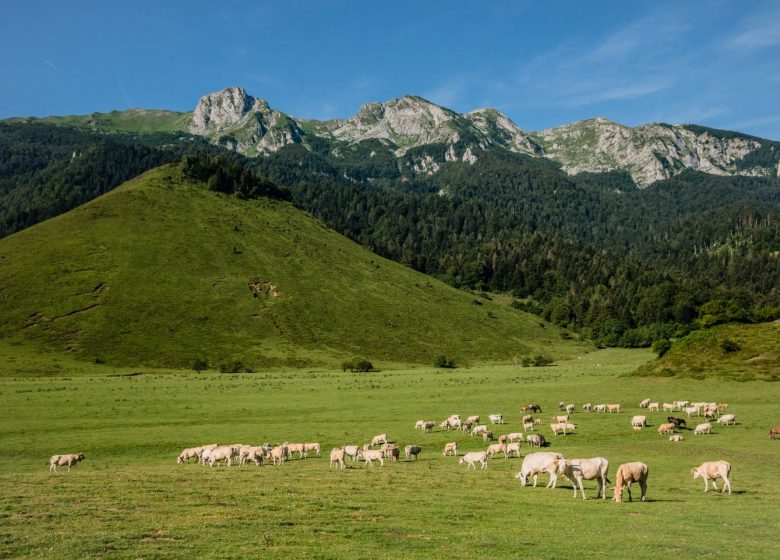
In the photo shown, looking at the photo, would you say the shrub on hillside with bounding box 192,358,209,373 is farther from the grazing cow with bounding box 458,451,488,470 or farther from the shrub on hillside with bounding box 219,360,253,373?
the grazing cow with bounding box 458,451,488,470

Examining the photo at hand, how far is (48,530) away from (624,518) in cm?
1916

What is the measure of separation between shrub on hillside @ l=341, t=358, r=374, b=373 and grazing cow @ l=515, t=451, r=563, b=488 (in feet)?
267

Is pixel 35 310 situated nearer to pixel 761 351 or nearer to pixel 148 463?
pixel 148 463

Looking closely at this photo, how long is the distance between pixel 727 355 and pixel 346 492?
67.9 metres

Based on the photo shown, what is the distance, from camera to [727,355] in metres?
70.9

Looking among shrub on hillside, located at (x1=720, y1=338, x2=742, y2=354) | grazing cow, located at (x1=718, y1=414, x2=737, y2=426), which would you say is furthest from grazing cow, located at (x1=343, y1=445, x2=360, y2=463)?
shrub on hillside, located at (x1=720, y1=338, x2=742, y2=354)

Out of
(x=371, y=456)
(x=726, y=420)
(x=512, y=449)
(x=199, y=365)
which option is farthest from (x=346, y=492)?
(x=199, y=365)

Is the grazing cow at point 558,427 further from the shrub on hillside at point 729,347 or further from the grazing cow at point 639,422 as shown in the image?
the shrub on hillside at point 729,347

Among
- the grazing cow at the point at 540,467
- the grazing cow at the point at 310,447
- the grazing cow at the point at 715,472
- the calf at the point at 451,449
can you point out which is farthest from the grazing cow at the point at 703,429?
the grazing cow at the point at 310,447

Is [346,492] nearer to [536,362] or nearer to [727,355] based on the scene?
[727,355]

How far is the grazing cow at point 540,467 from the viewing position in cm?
2517

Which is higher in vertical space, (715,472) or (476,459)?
(715,472)

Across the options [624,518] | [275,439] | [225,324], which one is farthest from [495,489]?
[225,324]

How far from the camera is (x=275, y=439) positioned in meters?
41.1
